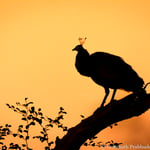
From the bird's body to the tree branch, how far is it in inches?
28.2

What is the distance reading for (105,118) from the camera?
11.9ft

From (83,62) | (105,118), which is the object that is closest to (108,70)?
(83,62)

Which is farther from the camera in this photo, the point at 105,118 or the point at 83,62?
the point at 83,62

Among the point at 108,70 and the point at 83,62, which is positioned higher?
the point at 83,62

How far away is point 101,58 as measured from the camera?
486cm

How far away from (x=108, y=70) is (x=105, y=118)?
1.21 m

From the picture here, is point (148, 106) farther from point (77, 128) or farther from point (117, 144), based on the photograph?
point (117, 144)

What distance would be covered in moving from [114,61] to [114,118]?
139cm

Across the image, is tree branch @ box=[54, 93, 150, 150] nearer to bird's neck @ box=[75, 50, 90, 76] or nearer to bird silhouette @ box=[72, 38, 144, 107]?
bird silhouette @ box=[72, 38, 144, 107]

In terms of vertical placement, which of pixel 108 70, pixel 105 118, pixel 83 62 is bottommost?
pixel 105 118

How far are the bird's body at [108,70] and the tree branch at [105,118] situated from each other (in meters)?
0.72

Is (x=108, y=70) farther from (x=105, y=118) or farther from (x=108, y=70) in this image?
(x=105, y=118)

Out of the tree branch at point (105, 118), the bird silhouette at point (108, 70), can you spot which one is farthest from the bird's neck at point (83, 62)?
the tree branch at point (105, 118)

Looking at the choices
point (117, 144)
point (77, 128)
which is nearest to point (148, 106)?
point (77, 128)
